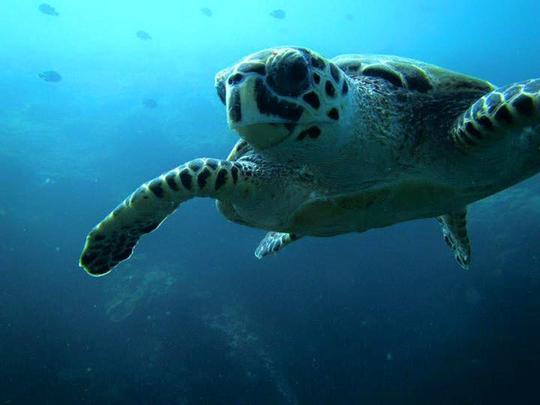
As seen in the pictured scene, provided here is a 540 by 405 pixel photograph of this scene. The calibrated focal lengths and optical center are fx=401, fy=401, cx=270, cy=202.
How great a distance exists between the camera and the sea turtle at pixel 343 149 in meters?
1.87

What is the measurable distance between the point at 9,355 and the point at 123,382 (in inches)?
127

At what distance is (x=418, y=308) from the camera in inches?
365

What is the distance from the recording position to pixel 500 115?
2.28m

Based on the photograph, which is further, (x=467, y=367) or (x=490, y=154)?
(x=467, y=367)

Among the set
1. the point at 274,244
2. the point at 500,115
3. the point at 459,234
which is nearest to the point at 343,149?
the point at 500,115

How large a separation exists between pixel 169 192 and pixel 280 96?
43.4 inches

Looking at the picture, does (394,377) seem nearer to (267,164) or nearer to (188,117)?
(267,164)

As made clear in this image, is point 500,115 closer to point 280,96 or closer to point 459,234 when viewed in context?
point 280,96

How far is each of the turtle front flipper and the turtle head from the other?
1.98 feet

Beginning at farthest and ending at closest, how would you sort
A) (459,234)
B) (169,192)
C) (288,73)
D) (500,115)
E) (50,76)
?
(50,76) → (459,234) → (169,192) → (500,115) → (288,73)

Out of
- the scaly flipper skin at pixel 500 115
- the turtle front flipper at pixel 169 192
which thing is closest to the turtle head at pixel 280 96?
the turtle front flipper at pixel 169 192

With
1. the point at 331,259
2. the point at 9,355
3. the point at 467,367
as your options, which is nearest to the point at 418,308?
the point at 467,367

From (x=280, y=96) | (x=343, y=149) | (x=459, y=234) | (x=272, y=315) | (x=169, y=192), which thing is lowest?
(x=272, y=315)

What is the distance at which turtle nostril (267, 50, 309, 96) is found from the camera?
70.8 inches
